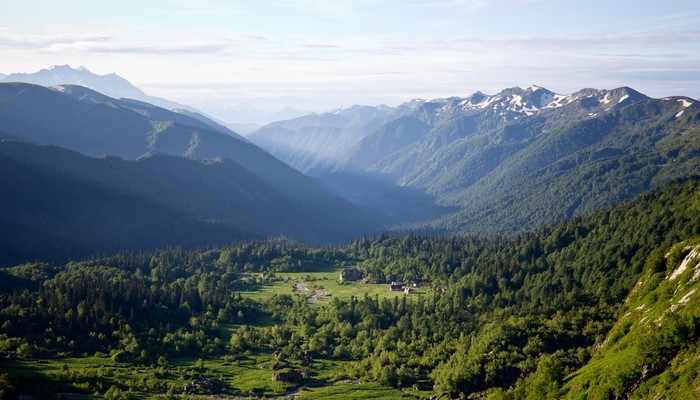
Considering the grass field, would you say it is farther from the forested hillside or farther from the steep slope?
the steep slope

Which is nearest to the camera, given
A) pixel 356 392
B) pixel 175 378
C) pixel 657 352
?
pixel 657 352

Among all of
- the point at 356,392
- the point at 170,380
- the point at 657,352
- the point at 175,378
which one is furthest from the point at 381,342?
the point at 657,352

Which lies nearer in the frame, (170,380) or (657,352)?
(657,352)

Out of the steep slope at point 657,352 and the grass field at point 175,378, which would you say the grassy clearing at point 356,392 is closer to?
the grass field at point 175,378

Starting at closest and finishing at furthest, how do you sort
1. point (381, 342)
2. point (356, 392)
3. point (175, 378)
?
point (356, 392) < point (175, 378) < point (381, 342)

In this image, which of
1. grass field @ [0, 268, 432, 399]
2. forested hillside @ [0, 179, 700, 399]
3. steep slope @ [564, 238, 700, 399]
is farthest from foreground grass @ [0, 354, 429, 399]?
steep slope @ [564, 238, 700, 399]

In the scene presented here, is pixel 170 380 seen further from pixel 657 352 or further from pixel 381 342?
pixel 657 352

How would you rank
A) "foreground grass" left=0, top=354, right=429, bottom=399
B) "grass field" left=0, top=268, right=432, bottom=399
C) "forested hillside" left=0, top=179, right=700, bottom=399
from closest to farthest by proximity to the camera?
"forested hillside" left=0, top=179, right=700, bottom=399 < "foreground grass" left=0, top=354, right=429, bottom=399 < "grass field" left=0, top=268, right=432, bottom=399

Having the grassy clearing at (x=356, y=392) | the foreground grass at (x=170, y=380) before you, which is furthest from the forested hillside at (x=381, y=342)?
the grassy clearing at (x=356, y=392)

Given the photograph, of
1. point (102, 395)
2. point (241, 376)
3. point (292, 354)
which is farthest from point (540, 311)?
point (102, 395)
